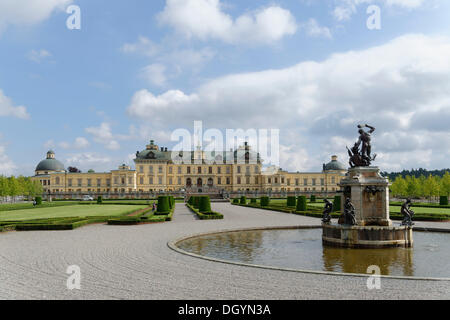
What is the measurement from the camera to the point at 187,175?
3573 inches

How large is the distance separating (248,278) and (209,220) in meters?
16.1

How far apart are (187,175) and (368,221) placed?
7808 cm

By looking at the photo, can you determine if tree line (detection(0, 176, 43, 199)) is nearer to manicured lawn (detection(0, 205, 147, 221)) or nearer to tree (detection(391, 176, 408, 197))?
manicured lawn (detection(0, 205, 147, 221))

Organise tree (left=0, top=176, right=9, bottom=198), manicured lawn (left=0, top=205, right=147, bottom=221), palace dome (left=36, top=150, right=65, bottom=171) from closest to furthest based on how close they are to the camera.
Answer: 1. manicured lawn (left=0, top=205, right=147, bottom=221)
2. tree (left=0, top=176, right=9, bottom=198)
3. palace dome (left=36, top=150, right=65, bottom=171)

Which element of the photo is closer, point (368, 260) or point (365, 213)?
point (368, 260)

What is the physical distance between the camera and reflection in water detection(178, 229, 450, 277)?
1027 centimetres

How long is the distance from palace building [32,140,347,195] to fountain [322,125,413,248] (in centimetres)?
7113

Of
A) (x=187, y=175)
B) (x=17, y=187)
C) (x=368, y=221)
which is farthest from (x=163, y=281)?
(x=187, y=175)

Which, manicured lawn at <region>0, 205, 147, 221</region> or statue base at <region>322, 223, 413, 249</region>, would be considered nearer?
statue base at <region>322, 223, 413, 249</region>

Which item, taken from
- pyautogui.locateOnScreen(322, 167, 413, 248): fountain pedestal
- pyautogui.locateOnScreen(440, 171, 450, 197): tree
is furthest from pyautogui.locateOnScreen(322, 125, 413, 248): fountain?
pyautogui.locateOnScreen(440, 171, 450, 197): tree

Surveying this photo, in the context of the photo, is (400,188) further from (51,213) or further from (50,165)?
(50,165)

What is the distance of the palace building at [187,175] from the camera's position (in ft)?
288

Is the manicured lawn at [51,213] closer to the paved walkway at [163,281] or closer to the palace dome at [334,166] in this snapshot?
the paved walkway at [163,281]
